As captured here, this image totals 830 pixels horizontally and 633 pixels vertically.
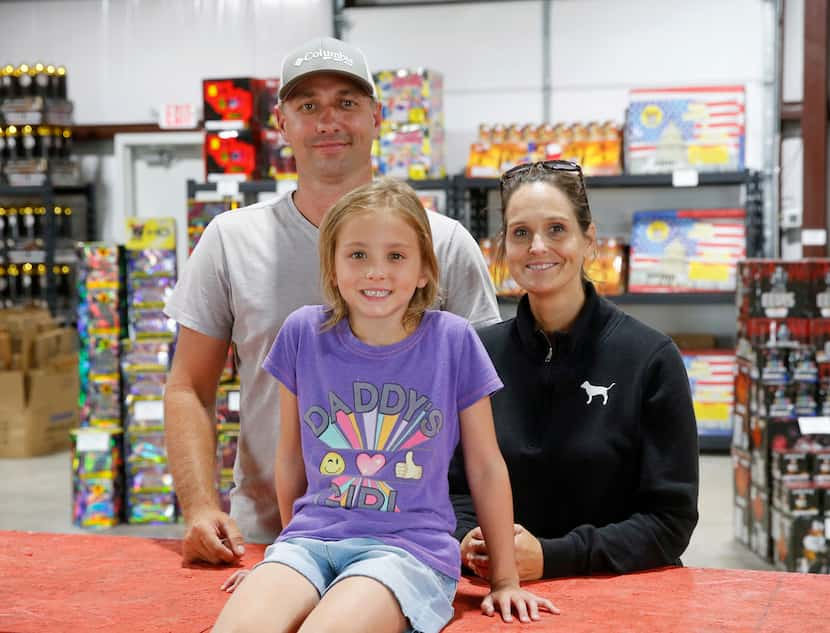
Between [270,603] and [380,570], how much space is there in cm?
16

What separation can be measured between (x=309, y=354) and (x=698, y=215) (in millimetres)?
5866

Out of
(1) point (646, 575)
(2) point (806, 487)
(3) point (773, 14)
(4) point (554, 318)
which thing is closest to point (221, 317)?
(4) point (554, 318)

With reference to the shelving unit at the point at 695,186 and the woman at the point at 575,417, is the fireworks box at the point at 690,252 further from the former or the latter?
the woman at the point at 575,417

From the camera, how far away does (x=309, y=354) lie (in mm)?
1758

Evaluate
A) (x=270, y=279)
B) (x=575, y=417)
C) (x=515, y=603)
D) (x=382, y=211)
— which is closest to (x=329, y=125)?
(x=270, y=279)

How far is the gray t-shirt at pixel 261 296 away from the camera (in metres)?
2.26

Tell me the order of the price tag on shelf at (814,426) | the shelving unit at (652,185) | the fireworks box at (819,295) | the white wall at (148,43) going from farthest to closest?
the white wall at (148,43), the shelving unit at (652,185), the fireworks box at (819,295), the price tag on shelf at (814,426)

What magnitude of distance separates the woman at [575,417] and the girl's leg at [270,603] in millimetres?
379

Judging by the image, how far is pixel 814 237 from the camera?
710cm

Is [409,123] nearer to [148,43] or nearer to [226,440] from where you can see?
[226,440]

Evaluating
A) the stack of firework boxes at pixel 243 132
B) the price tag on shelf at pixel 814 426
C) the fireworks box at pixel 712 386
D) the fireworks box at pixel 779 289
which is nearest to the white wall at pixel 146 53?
the stack of firework boxes at pixel 243 132

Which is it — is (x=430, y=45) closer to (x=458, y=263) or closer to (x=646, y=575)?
(x=458, y=263)

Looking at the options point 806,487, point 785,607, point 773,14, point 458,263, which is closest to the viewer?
point 785,607

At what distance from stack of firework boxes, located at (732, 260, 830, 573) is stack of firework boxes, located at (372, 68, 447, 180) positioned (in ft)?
8.67
